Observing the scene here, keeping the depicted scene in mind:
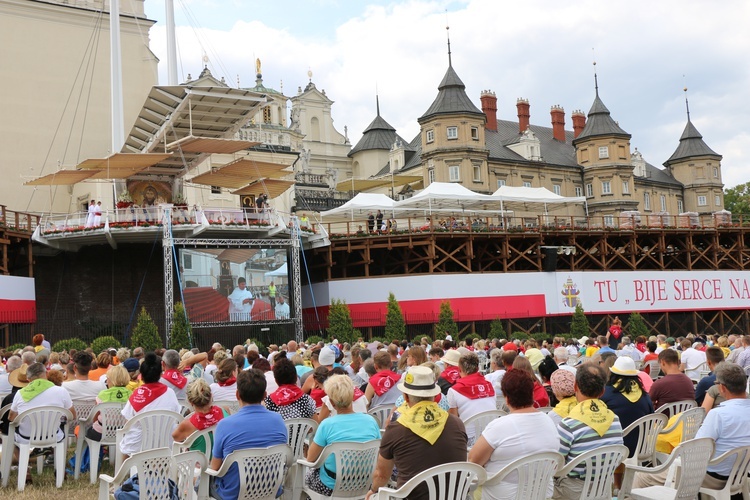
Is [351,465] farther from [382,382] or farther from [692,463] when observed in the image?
[382,382]

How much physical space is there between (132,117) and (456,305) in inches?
846

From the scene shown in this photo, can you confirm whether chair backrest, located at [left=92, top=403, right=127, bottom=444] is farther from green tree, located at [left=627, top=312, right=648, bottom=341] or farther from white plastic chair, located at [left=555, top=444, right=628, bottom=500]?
green tree, located at [left=627, top=312, right=648, bottom=341]

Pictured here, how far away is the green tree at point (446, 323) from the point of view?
118 ft

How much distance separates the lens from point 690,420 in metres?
7.98

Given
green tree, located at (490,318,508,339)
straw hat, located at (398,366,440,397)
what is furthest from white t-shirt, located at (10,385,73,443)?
green tree, located at (490,318,508,339)

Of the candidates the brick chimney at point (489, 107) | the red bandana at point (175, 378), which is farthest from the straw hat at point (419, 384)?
the brick chimney at point (489, 107)

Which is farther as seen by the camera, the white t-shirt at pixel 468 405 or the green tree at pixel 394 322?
the green tree at pixel 394 322

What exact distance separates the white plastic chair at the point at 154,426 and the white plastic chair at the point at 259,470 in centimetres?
180

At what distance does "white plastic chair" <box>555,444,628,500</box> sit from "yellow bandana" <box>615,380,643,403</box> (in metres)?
1.74

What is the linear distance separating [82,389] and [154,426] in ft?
8.30

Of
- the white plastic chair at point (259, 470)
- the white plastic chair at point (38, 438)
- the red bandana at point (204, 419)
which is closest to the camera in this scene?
the white plastic chair at point (259, 470)

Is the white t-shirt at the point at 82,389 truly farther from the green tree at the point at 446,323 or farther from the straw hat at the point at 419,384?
the green tree at the point at 446,323

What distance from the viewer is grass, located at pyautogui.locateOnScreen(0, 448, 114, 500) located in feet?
29.7

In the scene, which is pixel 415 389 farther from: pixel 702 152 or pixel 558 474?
pixel 702 152
